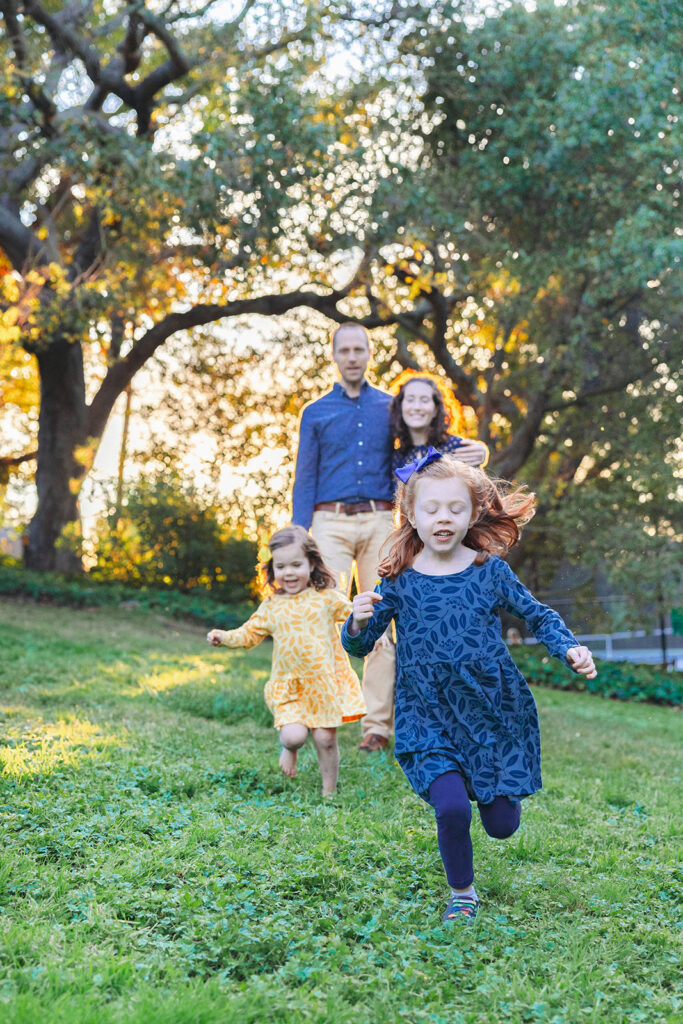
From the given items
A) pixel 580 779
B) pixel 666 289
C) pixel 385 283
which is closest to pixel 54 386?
pixel 385 283

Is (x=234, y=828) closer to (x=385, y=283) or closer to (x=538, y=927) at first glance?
(x=538, y=927)

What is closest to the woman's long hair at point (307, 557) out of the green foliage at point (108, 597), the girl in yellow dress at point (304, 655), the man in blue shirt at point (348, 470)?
the girl in yellow dress at point (304, 655)

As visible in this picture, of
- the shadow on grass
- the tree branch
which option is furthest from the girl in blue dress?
the tree branch

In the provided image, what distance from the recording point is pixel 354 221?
1065cm

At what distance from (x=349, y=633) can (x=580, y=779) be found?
2.63 m

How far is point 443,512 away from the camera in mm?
3293

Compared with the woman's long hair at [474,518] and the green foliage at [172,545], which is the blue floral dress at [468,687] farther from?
the green foliage at [172,545]

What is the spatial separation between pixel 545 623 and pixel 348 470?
2.28 m

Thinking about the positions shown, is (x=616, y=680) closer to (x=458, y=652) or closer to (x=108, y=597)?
(x=108, y=597)

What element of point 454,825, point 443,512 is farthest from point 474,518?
point 454,825

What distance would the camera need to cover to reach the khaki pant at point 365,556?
207 inches

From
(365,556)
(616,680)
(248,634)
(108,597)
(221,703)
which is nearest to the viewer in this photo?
(248,634)

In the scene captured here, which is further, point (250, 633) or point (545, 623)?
point (250, 633)

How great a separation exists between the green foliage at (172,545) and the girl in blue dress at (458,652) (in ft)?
37.5
